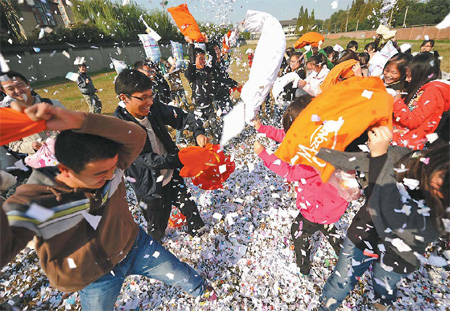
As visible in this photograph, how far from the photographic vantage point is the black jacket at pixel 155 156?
2326 millimetres

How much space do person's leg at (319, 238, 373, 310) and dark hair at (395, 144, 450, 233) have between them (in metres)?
0.81

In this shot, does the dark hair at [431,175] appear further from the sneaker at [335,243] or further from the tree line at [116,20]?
the tree line at [116,20]

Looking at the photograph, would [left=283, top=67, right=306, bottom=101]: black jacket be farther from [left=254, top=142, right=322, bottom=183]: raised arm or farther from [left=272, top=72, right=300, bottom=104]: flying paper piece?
[left=254, top=142, right=322, bottom=183]: raised arm

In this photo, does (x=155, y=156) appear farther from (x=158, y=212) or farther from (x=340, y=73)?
(x=340, y=73)

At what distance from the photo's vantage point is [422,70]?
2916mm

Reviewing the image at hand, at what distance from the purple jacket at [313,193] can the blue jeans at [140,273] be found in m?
1.41

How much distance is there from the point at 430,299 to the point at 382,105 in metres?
2.42

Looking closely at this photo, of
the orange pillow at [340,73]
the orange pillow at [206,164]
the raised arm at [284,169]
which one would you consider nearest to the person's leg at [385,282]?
the raised arm at [284,169]

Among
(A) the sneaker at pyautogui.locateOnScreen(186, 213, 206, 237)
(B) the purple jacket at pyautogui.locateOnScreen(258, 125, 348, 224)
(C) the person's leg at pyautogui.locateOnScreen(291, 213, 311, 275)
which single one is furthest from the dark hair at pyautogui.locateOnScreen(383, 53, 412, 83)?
(A) the sneaker at pyautogui.locateOnScreen(186, 213, 206, 237)

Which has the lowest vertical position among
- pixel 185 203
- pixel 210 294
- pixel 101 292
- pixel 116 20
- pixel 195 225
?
pixel 210 294

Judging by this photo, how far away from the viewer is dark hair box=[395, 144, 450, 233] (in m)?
1.20

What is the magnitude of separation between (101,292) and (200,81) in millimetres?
4689

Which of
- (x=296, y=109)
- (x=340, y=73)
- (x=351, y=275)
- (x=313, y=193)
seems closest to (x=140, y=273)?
(x=313, y=193)

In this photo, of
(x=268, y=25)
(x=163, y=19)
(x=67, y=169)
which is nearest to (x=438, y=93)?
(x=268, y=25)
